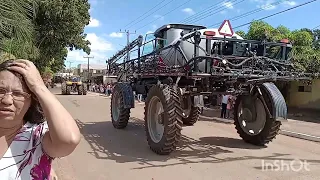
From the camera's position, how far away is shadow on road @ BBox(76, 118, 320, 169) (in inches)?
275

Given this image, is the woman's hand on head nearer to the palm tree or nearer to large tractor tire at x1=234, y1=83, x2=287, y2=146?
the palm tree

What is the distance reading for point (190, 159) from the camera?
702 centimetres

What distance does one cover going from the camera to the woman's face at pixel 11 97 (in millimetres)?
1842

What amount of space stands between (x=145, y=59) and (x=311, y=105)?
13.5 meters

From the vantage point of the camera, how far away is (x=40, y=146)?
191 cm

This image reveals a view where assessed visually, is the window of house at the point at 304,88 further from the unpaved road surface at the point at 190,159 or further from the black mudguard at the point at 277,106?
the black mudguard at the point at 277,106

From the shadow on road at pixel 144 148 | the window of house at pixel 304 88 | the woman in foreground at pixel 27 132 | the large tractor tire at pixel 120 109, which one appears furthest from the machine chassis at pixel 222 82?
the window of house at pixel 304 88

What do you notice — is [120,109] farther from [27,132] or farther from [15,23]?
[27,132]

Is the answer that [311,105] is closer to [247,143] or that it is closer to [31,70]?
[247,143]

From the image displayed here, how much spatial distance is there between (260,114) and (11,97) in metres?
7.51

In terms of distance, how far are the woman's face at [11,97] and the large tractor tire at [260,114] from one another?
20.8 ft

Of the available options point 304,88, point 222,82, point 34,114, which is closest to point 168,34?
point 222,82

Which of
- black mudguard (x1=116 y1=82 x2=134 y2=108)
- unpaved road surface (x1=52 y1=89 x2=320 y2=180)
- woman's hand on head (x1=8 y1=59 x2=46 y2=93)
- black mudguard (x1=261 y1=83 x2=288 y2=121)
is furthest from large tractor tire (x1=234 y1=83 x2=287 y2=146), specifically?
woman's hand on head (x1=8 y1=59 x2=46 y2=93)

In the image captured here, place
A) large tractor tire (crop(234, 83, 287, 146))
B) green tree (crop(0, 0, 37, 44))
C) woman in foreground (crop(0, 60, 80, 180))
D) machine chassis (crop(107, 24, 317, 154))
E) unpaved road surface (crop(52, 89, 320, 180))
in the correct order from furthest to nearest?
1. large tractor tire (crop(234, 83, 287, 146))
2. machine chassis (crop(107, 24, 317, 154))
3. unpaved road surface (crop(52, 89, 320, 180))
4. green tree (crop(0, 0, 37, 44))
5. woman in foreground (crop(0, 60, 80, 180))
